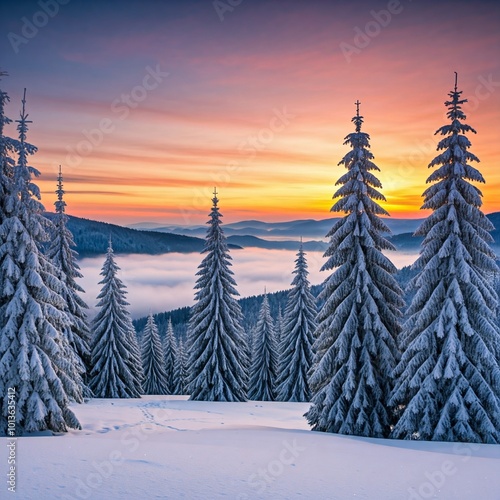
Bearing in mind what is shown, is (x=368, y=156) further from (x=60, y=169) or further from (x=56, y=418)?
(x=60, y=169)

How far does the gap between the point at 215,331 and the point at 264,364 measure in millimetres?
15972

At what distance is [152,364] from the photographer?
52.8m

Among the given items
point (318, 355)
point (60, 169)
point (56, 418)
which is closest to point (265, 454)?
point (56, 418)

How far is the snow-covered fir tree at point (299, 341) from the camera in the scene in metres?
39.2

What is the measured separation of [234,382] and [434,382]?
60.7 ft

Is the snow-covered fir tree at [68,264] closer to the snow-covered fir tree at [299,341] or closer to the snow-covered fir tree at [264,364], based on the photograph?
the snow-covered fir tree at [299,341]

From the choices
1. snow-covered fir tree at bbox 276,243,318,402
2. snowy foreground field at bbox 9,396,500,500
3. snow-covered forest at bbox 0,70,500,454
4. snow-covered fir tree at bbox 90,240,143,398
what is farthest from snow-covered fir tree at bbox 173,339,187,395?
snowy foreground field at bbox 9,396,500,500

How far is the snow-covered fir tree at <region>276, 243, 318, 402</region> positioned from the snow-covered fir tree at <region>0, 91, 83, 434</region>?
25517mm

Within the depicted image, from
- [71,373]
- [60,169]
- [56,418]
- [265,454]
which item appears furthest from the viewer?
[60,169]

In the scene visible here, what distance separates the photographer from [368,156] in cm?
1958

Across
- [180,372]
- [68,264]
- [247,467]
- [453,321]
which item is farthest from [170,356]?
[247,467]

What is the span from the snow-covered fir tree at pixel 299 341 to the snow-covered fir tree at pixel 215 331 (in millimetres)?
7106

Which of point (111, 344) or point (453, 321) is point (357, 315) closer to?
point (453, 321)

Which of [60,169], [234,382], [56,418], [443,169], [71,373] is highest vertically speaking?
[60,169]
